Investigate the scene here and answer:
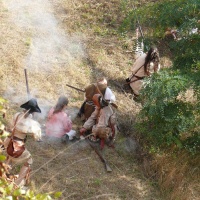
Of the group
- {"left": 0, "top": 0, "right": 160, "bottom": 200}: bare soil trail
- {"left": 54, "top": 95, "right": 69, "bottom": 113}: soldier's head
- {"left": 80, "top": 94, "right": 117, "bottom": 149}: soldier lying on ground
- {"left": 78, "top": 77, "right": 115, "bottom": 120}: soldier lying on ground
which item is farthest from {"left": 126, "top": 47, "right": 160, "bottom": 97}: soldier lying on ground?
{"left": 54, "top": 95, "right": 69, "bottom": 113}: soldier's head

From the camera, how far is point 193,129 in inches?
236

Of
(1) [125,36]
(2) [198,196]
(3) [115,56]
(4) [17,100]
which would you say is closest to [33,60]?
(4) [17,100]

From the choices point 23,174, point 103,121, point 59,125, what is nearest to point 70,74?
point 59,125

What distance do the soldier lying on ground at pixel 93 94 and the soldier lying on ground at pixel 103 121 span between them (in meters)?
0.20

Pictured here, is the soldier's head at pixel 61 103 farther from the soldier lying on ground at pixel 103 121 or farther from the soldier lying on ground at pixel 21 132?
the soldier lying on ground at pixel 21 132

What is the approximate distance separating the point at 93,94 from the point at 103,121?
26.1 inches

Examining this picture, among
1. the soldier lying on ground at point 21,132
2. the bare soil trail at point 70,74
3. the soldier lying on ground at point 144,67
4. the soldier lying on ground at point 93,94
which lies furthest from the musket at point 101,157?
the soldier lying on ground at point 144,67

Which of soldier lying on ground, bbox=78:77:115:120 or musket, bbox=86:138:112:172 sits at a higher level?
soldier lying on ground, bbox=78:77:115:120

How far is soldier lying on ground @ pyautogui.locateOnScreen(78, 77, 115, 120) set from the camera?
6673 mm

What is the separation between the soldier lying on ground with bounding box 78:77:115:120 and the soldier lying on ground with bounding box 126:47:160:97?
113cm

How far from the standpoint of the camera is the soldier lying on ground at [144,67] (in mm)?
7614

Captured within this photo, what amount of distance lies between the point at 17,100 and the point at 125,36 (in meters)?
4.41

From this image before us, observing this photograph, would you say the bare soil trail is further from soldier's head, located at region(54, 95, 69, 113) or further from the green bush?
the green bush

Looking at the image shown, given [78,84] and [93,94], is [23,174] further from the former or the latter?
[78,84]
